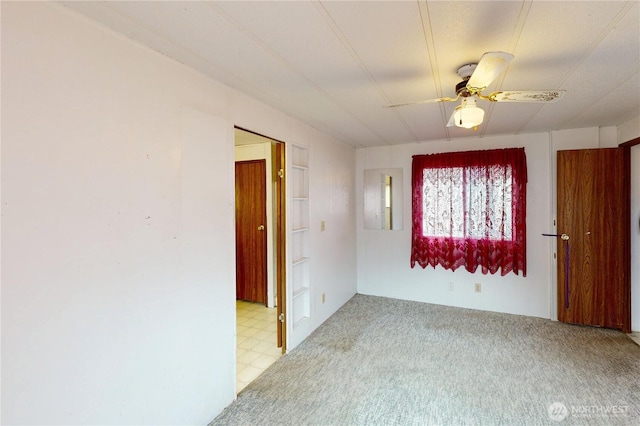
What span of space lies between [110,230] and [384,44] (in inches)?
65.3

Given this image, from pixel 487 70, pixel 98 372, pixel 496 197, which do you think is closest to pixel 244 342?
pixel 98 372

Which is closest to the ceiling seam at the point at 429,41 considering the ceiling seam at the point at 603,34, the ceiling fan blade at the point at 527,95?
the ceiling fan blade at the point at 527,95

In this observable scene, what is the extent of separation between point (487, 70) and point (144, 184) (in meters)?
1.80

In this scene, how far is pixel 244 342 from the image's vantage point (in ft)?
10.6

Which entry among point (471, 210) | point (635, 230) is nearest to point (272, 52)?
point (471, 210)

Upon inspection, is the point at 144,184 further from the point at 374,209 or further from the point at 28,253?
the point at 374,209

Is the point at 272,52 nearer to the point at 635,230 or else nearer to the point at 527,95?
the point at 527,95

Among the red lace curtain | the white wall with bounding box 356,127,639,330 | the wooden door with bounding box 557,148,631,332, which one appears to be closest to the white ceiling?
the wooden door with bounding box 557,148,631,332

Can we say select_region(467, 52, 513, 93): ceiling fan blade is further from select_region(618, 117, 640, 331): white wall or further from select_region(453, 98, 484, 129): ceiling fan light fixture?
select_region(618, 117, 640, 331): white wall

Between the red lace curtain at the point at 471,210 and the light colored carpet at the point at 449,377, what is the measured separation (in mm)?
830

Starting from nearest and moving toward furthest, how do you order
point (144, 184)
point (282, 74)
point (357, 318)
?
point (144, 184) → point (282, 74) → point (357, 318)

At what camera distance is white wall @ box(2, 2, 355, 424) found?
47.1 inches

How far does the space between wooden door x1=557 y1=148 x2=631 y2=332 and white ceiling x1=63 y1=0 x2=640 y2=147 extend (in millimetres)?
917

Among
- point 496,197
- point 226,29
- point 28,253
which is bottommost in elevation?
point 28,253
